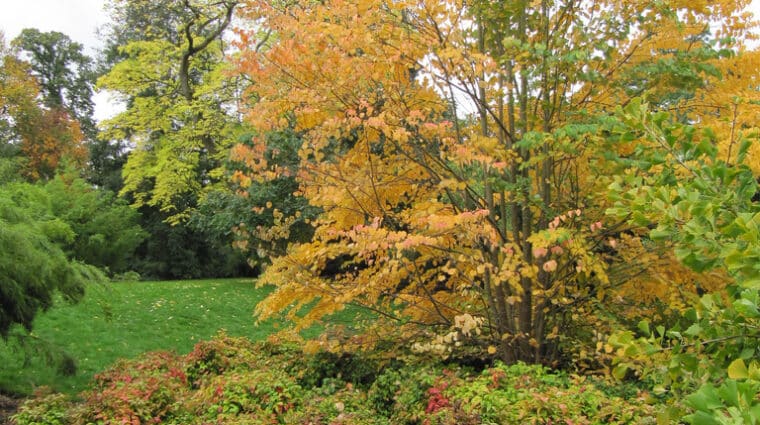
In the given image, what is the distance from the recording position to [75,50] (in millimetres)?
28812

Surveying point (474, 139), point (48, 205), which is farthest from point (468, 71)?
point (48, 205)

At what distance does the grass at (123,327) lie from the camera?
7320 mm

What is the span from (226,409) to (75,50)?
95.4 ft

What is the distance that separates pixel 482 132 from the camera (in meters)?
5.36

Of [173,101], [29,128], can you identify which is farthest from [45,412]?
[29,128]

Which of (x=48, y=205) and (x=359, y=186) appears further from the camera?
(x=48, y=205)

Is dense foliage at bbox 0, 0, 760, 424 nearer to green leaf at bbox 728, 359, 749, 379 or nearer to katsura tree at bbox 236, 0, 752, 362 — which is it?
katsura tree at bbox 236, 0, 752, 362

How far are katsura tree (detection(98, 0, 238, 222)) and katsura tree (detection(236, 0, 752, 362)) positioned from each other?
13.4m

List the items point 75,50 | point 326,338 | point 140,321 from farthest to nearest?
point 75,50 → point 140,321 → point 326,338

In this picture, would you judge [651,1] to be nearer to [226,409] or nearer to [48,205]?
[226,409]

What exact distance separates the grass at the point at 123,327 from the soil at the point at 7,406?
9.5 inches

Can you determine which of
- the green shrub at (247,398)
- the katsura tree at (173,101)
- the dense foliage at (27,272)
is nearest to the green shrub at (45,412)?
the green shrub at (247,398)

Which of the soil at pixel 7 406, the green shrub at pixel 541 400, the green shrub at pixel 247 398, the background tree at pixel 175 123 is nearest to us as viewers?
the green shrub at pixel 541 400

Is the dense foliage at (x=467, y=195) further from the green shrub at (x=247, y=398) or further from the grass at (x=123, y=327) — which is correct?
the grass at (x=123, y=327)
